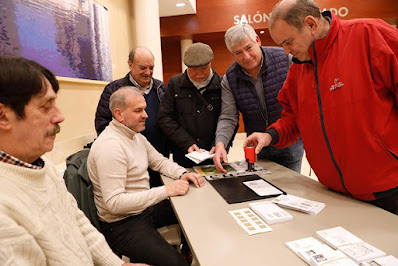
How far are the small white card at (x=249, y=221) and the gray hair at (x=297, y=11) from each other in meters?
0.91

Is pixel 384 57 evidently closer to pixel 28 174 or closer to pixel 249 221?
pixel 249 221

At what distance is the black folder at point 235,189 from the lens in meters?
1.45

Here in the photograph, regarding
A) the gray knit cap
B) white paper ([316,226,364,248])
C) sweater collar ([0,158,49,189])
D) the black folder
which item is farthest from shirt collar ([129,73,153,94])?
white paper ([316,226,364,248])

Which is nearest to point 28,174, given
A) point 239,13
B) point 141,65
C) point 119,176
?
point 119,176

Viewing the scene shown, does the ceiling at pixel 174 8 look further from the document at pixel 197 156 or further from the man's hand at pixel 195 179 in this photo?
the man's hand at pixel 195 179

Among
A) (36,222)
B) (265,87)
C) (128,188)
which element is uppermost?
(265,87)

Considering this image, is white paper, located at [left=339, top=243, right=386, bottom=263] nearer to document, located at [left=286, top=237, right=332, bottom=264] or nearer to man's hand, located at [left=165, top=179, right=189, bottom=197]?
document, located at [left=286, top=237, right=332, bottom=264]

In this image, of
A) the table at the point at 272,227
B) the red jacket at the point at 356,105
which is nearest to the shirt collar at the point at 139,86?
the table at the point at 272,227

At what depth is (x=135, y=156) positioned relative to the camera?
1.81m

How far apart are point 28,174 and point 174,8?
573 cm

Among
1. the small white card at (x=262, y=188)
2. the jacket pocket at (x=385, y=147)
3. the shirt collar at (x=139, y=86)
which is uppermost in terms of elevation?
the shirt collar at (x=139, y=86)

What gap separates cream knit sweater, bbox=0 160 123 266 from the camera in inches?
28.9

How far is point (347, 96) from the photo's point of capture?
47.3 inches

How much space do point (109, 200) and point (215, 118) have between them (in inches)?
44.1
